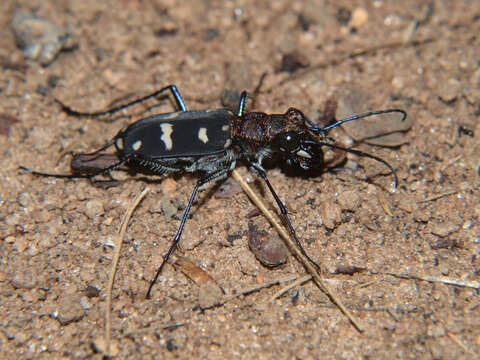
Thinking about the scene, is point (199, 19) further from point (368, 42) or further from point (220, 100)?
point (368, 42)

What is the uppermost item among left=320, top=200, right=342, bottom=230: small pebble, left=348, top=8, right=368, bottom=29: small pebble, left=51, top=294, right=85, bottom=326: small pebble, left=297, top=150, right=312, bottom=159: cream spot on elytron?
left=348, top=8, right=368, bottom=29: small pebble

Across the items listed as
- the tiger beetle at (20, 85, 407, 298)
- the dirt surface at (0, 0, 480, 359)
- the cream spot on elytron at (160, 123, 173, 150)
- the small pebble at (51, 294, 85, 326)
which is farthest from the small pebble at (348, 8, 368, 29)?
the small pebble at (51, 294, 85, 326)

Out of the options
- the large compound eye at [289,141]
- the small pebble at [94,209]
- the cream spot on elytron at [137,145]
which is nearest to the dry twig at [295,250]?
the large compound eye at [289,141]

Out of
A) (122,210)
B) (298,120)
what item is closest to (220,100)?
(298,120)

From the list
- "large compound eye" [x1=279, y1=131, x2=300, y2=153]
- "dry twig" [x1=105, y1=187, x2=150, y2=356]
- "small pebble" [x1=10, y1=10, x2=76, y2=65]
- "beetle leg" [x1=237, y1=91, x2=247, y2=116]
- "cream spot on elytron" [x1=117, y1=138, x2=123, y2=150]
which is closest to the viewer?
"dry twig" [x1=105, y1=187, x2=150, y2=356]

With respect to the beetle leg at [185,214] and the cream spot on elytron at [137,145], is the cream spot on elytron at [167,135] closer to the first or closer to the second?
the cream spot on elytron at [137,145]

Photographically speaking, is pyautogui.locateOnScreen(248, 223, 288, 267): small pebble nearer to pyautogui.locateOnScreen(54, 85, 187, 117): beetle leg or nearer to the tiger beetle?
the tiger beetle
